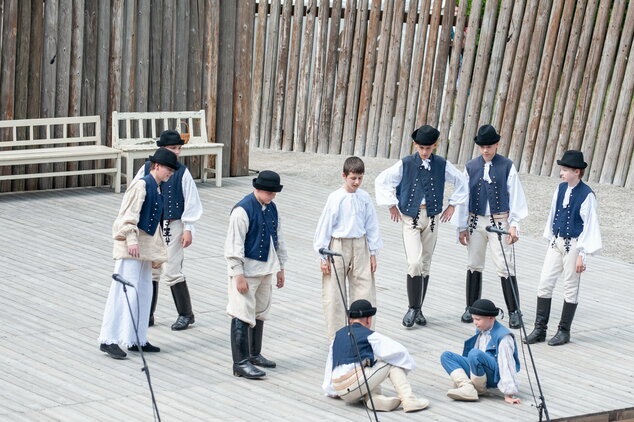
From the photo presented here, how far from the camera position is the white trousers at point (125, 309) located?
27.1 feet

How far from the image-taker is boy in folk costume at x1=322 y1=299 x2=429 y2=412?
7.42 m

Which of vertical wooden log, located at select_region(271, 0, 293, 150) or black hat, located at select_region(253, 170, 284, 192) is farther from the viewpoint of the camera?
vertical wooden log, located at select_region(271, 0, 293, 150)

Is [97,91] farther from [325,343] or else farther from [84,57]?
[325,343]

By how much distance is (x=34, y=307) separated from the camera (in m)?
9.40

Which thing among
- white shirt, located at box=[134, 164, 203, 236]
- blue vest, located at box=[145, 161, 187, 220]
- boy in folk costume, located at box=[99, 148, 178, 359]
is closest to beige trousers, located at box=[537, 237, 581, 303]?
white shirt, located at box=[134, 164, 203, 236]

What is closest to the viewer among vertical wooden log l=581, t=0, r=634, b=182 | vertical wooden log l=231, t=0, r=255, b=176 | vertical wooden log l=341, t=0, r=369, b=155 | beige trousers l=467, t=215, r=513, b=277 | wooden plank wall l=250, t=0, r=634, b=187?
beige trousers l=467, t=215, r=513, b=277

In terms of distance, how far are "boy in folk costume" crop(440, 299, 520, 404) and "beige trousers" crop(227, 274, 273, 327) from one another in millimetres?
1251

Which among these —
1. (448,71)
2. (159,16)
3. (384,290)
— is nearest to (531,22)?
(448,71)

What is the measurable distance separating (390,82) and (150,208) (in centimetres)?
830

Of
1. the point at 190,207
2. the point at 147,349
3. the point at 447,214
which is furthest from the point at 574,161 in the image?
the point at 147,349

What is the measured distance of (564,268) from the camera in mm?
9094

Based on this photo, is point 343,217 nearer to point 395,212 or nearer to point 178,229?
point 395,212

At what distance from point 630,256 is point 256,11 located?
7.26 meters

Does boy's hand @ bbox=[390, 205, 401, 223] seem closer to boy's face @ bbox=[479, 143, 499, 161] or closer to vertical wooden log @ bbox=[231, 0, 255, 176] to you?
boy's face @ bbox=[479, 143, 499, 161]
